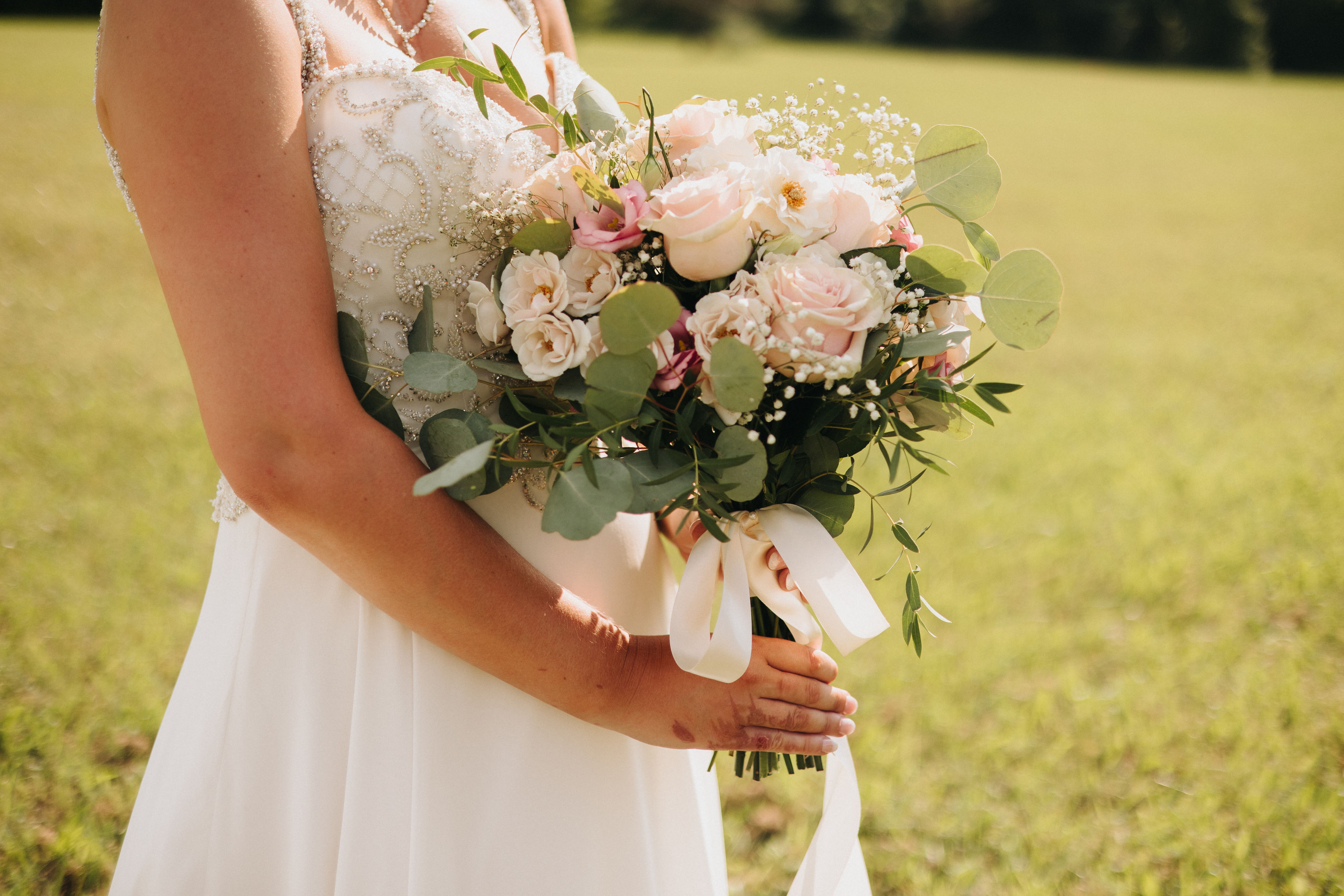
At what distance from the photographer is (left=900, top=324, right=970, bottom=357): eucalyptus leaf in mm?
1299

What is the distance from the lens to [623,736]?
5.21 ft

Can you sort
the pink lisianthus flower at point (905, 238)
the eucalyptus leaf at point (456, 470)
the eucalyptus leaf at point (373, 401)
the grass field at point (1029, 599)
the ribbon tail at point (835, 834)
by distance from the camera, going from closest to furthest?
1. the eucalyptus leaf at point (456, 470)
2. the eucalyptus leaf at point (373, 401)
3. the pink lisianthus flower at point (905, 238)
4. the ribbon tail at point (835, 834)
5. the grass field at point (1029, 599)

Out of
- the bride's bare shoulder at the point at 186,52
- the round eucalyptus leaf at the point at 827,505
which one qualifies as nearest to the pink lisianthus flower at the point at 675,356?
the round eucalyptus leaf at the point at 827,505

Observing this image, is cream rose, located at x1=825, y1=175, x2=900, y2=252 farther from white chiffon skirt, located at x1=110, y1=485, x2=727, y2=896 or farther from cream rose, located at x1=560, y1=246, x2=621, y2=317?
white chiffon skirt, located at x1=110, y1=485, x2=727, y2=896

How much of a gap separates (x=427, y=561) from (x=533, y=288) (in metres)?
0.42

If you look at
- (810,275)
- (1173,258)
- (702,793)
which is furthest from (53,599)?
(1173,258)

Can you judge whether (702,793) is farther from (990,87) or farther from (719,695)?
(990,87)

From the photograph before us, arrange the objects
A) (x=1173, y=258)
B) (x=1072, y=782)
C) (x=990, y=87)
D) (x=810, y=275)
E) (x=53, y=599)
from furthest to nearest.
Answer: (x=990, y=87), (x=1173, y=258), (x=53, y=599), (x=1072, y=782), (x=810, y=275)

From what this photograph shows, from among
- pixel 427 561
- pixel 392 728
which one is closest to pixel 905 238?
pixel 427 561

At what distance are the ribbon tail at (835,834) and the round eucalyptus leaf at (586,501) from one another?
2.60 ft

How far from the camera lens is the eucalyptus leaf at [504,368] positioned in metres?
1.32

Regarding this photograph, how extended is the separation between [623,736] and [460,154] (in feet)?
3.31

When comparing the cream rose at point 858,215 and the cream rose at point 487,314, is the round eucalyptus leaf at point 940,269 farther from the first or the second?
the cream rose at point 487,314

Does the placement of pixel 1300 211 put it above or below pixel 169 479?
above
